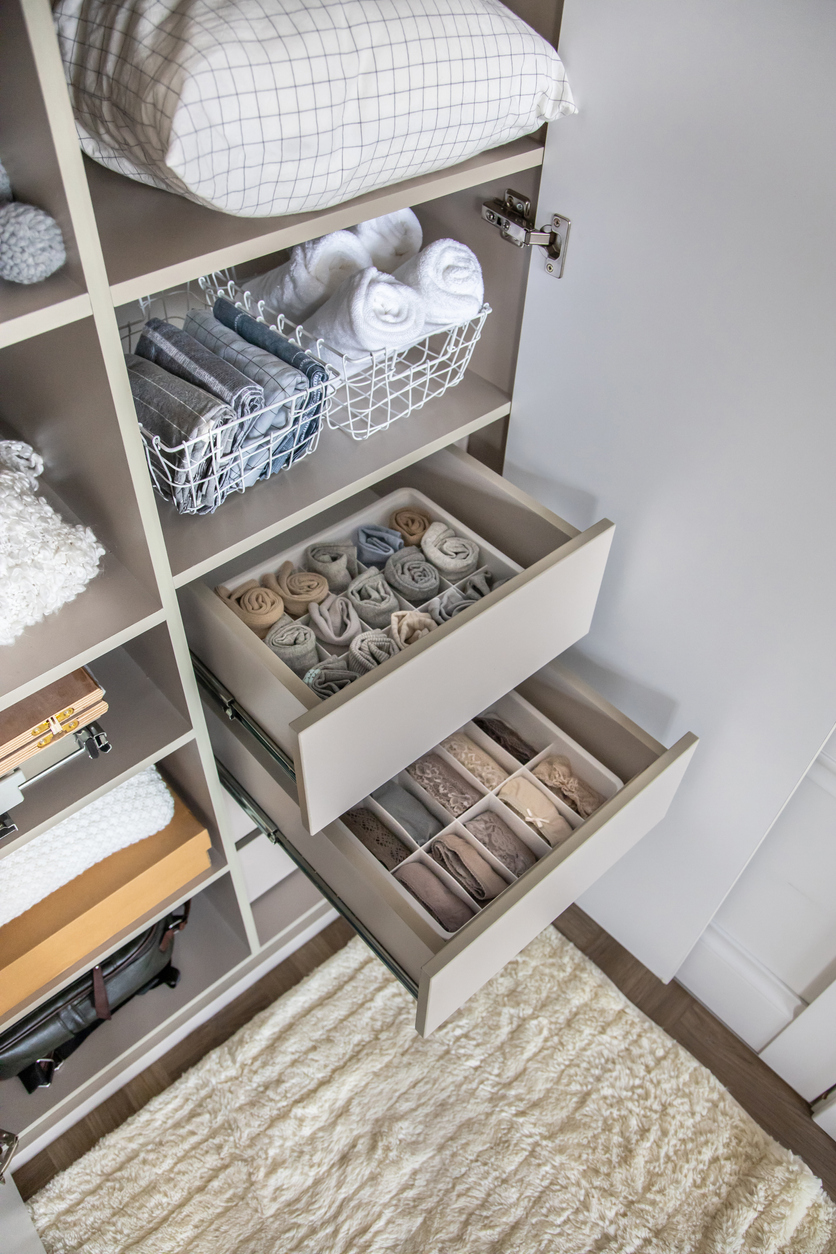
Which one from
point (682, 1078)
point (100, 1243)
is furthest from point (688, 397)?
point (100, 1243)

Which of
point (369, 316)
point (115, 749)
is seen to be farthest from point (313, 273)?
point (115, 749)

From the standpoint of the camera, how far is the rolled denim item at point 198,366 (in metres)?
0.89

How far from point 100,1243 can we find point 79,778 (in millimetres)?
759

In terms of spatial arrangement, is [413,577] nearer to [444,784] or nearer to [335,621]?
[335,621]

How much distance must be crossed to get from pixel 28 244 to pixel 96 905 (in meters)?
0.79

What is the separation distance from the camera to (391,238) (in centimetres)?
109

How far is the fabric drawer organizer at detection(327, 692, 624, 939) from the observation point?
101 cm

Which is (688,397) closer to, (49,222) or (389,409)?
(389,409)

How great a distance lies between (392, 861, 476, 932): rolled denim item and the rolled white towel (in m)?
0.74

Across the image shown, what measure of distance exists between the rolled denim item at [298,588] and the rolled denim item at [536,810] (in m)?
0.34

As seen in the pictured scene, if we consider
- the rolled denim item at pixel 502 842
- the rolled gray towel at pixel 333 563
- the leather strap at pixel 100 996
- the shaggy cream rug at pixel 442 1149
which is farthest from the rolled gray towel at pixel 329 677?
the shaggy cream rug at pixel 442 1149

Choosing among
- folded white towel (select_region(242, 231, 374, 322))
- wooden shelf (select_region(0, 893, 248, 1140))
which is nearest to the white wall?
folded white towel (select_region(242, 231, 374, 322))

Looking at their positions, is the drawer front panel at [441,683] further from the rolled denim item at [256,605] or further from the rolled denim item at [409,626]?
the rolled denim item at [256,605]

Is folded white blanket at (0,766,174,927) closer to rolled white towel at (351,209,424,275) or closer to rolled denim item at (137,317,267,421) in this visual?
rolled denim item at (137,317,267,421)
